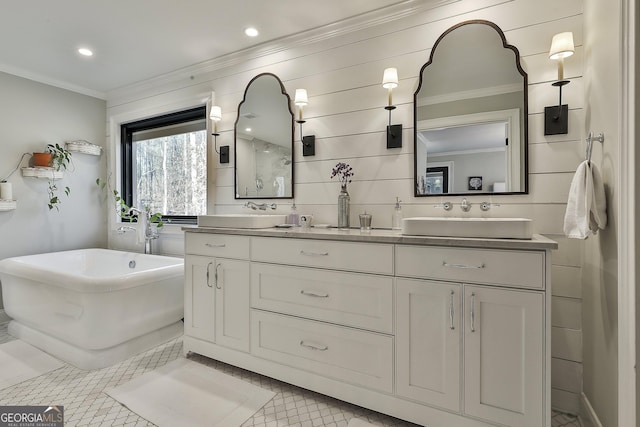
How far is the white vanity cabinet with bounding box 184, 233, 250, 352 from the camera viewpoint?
79.0 inches

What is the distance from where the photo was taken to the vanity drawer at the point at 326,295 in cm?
158

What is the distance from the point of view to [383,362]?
1.57 meters

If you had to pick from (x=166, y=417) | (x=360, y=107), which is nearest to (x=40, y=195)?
(x=166, y=417)

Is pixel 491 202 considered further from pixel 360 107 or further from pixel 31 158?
pixel 31 158

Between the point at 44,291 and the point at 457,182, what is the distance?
9.57 feet

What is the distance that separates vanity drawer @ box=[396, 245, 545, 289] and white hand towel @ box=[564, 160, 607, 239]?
218 millimetres

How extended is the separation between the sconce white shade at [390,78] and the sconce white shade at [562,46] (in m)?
0.78

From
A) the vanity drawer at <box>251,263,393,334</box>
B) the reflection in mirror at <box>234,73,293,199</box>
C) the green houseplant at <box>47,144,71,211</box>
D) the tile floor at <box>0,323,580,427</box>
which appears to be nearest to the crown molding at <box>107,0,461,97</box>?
the reflection in mirror at <box>234,73,293,199</box>

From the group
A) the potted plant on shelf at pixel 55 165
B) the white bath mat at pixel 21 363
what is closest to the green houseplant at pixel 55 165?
the potted plant on shelf at pixel 55 165

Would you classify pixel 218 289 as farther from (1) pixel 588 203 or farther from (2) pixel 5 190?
(2) pixel 5 190

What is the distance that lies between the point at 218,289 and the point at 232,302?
0.14 meters

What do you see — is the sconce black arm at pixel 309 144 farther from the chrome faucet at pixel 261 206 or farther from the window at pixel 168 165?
the window at pixel 168 165

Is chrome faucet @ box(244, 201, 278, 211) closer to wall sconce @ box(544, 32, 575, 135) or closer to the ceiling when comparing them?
the ceiling

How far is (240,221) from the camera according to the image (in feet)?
6.91
